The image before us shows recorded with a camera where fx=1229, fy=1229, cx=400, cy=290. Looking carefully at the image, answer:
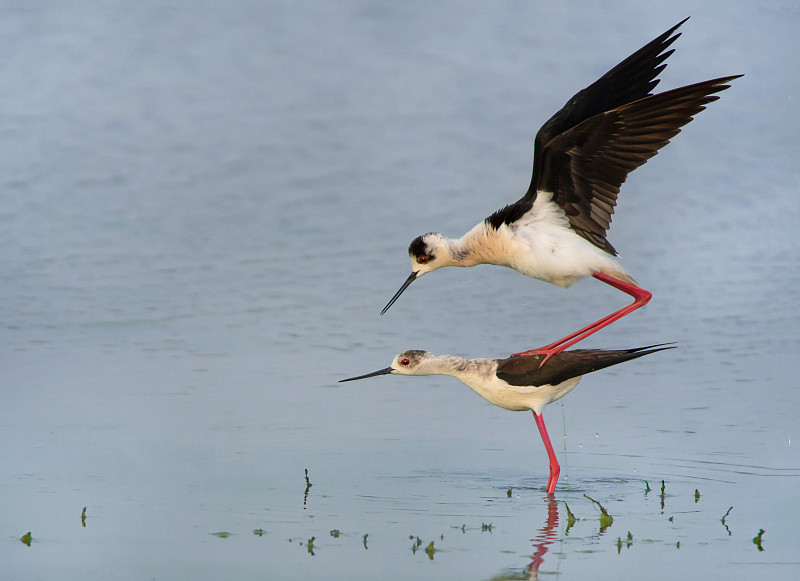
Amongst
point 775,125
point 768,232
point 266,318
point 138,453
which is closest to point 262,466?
point 138,453

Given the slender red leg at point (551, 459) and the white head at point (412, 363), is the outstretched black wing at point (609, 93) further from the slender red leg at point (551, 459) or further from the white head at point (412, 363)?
the slender red leg at point (551, 459)

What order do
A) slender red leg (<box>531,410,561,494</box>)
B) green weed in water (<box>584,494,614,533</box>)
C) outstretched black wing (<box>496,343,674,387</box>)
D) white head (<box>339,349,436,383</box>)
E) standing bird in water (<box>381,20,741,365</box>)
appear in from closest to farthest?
green weed in water (<box>584,494,614,533</box>)
slender red leg (<box>531,410,561,494</box>)
standing bird in water (<box>381,20,741,365</box>)
outstretched black wing (<box>496,343,674,387</box>)
white head (<box>339,349,436,383</box>)

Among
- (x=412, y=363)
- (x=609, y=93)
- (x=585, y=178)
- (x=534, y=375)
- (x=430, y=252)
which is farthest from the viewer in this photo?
(x=430, y=252)

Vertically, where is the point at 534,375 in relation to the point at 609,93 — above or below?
below

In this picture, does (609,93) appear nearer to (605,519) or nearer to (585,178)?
(585,178)

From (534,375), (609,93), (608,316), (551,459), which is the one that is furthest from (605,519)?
(609,93)

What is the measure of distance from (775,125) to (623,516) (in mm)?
7903

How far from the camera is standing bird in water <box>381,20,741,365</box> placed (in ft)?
20.3

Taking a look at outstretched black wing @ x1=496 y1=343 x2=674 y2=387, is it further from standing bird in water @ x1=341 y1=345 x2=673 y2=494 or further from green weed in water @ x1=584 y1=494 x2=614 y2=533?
green weed in water @ x1=584 y1=494 x2=614 y2=533

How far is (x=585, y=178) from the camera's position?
649 centimetres

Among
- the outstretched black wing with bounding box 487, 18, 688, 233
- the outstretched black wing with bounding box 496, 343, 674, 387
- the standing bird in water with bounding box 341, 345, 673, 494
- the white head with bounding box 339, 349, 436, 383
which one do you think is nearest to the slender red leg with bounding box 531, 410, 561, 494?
the standing bird in water with bounding box 341, 345, 673, 494

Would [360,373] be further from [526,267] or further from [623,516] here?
[623,516]

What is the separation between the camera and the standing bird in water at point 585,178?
6191mm

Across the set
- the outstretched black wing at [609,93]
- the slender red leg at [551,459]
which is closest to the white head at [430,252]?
the outstretched black wing at [609,93]
